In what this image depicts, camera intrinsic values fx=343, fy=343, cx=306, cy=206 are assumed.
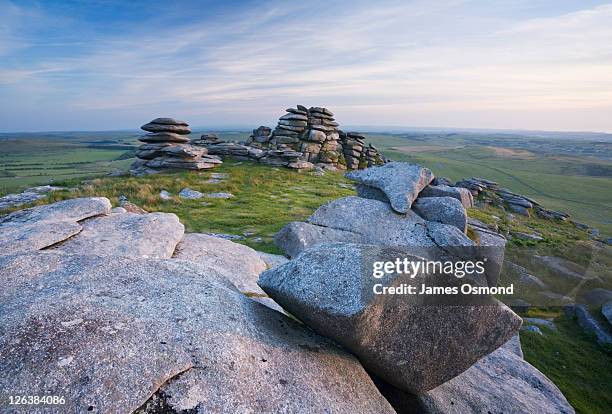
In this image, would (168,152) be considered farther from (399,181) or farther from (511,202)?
(511,202)

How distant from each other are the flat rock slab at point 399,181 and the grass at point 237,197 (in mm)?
6007

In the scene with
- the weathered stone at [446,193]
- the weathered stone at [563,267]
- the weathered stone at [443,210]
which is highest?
the weathered stone at [446,193]

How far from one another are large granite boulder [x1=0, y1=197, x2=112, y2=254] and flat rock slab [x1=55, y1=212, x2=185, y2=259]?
358 mm

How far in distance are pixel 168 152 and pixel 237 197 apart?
529 inches

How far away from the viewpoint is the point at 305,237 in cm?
1620

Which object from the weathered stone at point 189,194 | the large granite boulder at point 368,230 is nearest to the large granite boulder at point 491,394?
the large granite boulder at point 368,230

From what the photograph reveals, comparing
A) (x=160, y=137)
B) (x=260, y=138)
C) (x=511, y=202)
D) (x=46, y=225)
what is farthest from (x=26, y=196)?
(x=511, y=202)

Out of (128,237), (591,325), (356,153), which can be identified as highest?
(356,153)

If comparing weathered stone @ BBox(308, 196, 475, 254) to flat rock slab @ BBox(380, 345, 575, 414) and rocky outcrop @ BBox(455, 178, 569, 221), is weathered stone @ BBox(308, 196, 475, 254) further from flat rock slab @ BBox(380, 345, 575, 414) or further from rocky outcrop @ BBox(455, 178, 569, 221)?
rocky outcrop @ BBox(455, 178, 569, 221)

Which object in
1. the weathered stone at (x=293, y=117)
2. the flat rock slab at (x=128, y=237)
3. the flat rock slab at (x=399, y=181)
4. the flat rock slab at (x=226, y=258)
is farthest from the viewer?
the weathered stone at (x=293, y=117)

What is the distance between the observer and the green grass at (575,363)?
12.9 metres

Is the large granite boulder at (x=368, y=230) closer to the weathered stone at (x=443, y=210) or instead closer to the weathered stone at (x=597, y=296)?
Result: the weathered stone at (x=443, y=210)

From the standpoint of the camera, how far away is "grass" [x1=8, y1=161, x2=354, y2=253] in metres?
20.7

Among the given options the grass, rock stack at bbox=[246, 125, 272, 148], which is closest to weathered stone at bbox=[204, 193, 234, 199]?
the grass
